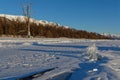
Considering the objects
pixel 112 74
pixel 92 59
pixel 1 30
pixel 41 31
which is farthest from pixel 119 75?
pixel 41 31

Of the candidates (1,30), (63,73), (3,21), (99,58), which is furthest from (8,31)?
(63,73)

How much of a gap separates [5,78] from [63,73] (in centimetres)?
139

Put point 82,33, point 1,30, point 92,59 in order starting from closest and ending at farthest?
point 92,59 → point 1,30 → point 82,33

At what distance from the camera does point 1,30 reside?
159 feet

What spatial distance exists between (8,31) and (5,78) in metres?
43.1

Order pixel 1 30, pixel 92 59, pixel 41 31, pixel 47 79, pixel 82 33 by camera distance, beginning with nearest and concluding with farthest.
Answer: pixel 47 79 → pixel 92 59 → pixel 1 30 → pixel 41 31 → pixel 82 33

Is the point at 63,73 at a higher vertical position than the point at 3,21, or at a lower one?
lower

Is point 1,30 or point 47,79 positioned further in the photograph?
point 1,30

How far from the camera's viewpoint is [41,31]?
5516 centimetres

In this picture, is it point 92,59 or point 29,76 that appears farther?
point 92,59

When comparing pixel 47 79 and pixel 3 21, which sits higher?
pixel 3 21

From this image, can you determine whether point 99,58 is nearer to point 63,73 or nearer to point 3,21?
point 63,73

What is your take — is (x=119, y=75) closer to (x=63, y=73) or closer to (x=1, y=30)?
(x=63, y=73)

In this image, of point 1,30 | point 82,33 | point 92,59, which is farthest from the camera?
point 82,33
